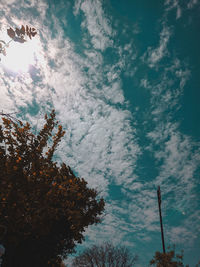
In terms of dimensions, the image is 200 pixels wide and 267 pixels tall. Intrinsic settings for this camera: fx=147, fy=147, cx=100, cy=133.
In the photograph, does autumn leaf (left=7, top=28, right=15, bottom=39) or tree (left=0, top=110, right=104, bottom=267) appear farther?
tree (left=0, top=110, right=104, bottom=267)

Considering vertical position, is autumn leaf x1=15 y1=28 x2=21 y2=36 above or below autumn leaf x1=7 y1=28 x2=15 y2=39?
above

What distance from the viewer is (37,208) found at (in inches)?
192

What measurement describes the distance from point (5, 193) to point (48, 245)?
5.84 m

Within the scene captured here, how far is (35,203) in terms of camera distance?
4965mm

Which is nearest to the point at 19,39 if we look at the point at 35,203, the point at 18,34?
the point at 18,34

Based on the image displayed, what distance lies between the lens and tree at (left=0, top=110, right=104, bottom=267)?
4.52 metres

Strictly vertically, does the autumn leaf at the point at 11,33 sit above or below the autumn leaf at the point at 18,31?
below

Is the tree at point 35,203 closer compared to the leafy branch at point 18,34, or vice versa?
the leafy branch at point 18,34

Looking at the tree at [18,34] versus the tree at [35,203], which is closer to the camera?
the tree at [18,34]

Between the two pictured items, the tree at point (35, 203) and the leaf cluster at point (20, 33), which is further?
the tree at point (35, 203)

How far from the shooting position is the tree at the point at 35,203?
4.52 metres

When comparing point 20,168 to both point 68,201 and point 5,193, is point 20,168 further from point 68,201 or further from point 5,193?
point 68,201

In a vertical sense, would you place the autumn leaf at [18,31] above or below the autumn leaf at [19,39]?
above

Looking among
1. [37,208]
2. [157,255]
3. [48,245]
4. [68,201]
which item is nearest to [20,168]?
[37,208]
